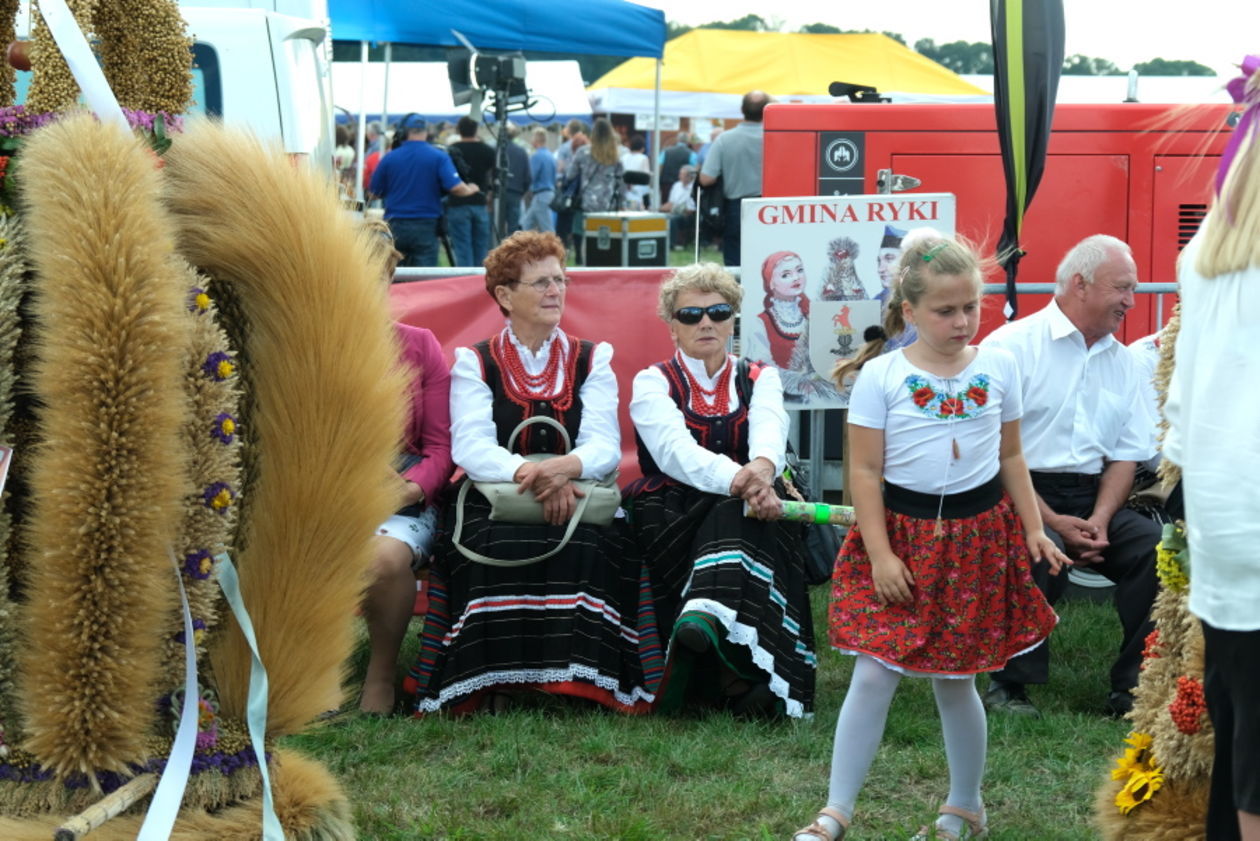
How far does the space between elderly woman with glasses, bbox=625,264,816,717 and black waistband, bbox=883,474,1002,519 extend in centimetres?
100

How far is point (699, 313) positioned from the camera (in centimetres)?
485

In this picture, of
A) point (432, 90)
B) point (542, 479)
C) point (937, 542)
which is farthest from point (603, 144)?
point (937, 542)

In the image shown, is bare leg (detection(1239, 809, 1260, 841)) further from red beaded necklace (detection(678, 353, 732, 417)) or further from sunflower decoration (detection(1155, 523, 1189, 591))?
red beaded necklace (detection(678, 353, 732, 417))

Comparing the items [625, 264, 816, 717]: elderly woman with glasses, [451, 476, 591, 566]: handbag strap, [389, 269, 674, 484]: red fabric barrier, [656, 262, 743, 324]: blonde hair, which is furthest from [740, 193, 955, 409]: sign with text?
[451, 476, 591, 566]: handbag strap

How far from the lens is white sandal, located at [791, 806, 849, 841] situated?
11.3 feet

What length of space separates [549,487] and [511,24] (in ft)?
31.1

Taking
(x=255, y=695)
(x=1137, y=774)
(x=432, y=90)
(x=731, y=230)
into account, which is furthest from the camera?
(x=432, y=90)

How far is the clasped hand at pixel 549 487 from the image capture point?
15.3 ft

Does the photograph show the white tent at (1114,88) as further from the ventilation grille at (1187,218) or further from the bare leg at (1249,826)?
the bare leg at (1249,826)

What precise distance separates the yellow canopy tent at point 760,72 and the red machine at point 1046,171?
1147 cm

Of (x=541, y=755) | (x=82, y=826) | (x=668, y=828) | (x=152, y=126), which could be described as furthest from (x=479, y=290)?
(x=82, y=826)

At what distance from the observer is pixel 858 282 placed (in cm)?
575

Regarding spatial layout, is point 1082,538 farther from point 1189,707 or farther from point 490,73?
point 490,73

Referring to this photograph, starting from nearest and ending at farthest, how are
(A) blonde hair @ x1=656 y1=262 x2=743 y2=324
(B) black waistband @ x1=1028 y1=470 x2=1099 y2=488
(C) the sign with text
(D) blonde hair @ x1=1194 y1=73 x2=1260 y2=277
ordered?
(D) blonde hair @ x1=1194 y1=73 x2=1260 y2=277
(A) blonde hair @ x1=656 y1=262 x2=743 y2=324
(B) black waistband @ x1=1028 y1=470 x2=1099 y2=488
(C) the sign with text
